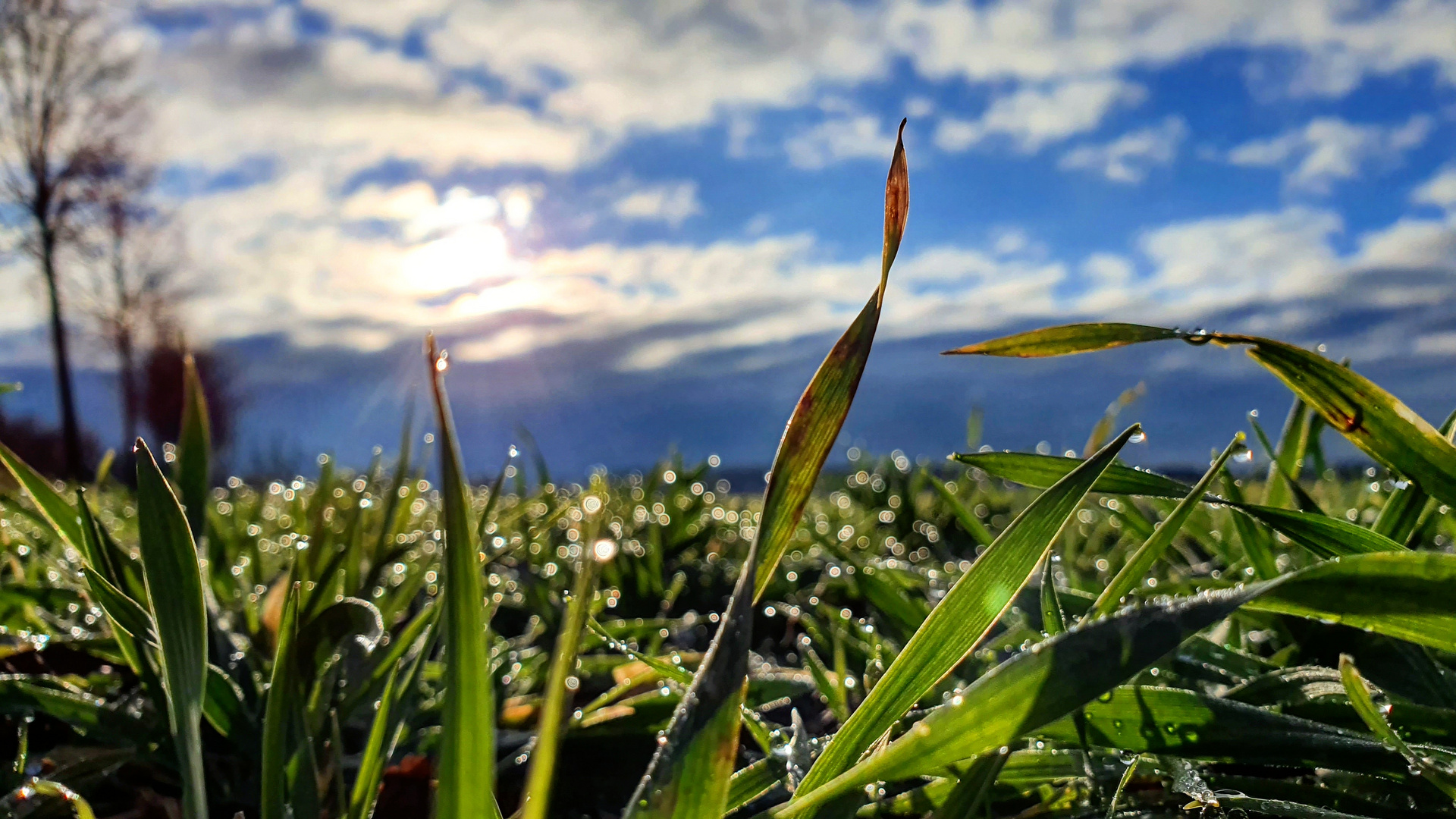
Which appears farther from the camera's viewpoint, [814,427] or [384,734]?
[384,734]

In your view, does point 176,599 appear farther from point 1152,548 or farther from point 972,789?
point 1152,548

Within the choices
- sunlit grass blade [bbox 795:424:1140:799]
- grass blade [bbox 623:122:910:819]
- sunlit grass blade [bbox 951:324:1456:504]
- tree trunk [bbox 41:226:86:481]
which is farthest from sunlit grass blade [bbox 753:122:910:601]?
tree trunk [bbox 41:226:86:481]

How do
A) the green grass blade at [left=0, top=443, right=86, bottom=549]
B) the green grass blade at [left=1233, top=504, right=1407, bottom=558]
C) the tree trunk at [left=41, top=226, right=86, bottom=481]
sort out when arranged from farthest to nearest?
the tree trunk at [left=41, top=226, right=86, bottom=481], the green grass blade at [left=0, top=443, right=86, bottom=549], the green grass blade at [left=1233, top=504, right=1407, bottom=558]

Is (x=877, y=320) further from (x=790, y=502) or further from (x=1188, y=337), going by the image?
(x=1188, y=337)

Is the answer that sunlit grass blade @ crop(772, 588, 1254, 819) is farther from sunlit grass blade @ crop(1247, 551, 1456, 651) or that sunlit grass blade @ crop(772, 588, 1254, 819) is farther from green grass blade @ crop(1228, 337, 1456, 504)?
green grass blade @ crop(1228, 337, 1456, 504)

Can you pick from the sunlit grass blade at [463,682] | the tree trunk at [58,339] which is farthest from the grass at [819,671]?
the tree trunk at [58,339]

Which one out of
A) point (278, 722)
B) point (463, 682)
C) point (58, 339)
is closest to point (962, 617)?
point (463, 682)

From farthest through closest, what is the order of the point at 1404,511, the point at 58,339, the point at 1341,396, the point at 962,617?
the point at 58,339
the point at 1404,511
the point at 1341,396
the point at 962,617
